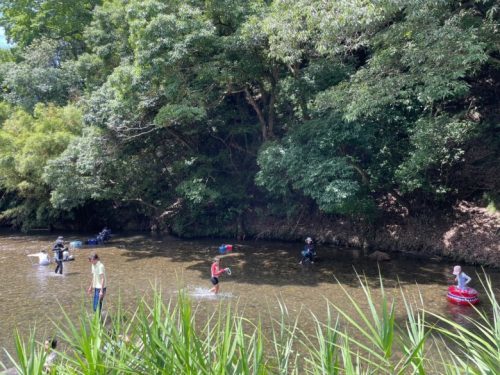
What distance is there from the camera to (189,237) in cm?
2741

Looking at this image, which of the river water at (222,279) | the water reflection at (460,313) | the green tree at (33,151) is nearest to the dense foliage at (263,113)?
the green tree at (33,151)

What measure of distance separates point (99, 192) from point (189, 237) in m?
5.77

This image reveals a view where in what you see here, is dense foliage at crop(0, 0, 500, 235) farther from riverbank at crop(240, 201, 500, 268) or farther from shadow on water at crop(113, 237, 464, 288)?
shadow on water at crop(113, 237, 464, 288)

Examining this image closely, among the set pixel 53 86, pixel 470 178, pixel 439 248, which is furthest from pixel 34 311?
pixel 53 86

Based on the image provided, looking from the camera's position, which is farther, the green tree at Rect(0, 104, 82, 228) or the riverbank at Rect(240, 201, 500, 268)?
the green tree at Rect(0, 104, 82, 228)

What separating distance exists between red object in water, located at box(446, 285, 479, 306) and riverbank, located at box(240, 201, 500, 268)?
5.22 m

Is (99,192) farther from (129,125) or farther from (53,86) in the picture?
(53,86)

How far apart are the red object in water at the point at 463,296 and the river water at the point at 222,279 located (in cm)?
22

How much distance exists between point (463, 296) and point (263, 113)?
50.6 feet

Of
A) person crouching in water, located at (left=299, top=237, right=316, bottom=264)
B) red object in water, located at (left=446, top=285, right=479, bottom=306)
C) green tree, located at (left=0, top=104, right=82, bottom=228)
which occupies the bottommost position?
red object in water, located at (left=446, top=285, right=479, bottom=306)

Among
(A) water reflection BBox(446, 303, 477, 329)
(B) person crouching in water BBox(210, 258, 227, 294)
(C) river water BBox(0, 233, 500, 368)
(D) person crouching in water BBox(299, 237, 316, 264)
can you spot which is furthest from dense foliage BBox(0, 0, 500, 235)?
(B) person crouching in water BBox(210, 258, 227, 294)

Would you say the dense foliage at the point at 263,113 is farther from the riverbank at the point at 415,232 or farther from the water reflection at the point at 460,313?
the water reflection at the point at 460,313

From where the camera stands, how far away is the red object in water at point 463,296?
12719mm

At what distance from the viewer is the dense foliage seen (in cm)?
1555
